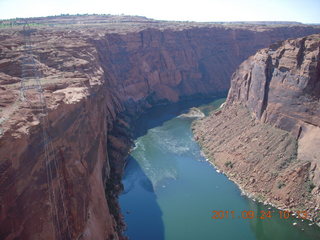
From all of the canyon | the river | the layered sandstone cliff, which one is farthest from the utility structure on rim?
the layered sandstone cliff

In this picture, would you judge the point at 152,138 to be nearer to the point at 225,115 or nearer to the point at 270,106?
the point at 225,115

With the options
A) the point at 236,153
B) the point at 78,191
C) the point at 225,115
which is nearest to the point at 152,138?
the point at 225,115

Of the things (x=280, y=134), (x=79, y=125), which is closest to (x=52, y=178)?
(x=79, y=125)

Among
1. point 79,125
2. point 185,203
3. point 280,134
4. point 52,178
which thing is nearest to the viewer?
point 52,178

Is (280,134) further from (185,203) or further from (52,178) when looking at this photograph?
(52,178)

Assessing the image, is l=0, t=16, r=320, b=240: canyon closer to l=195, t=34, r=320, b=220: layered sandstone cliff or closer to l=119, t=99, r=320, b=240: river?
l=195, t=34, r=320, b=220: layered sandstone cliff

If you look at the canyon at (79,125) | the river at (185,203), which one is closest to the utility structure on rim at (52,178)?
the canyon at (79,125)
